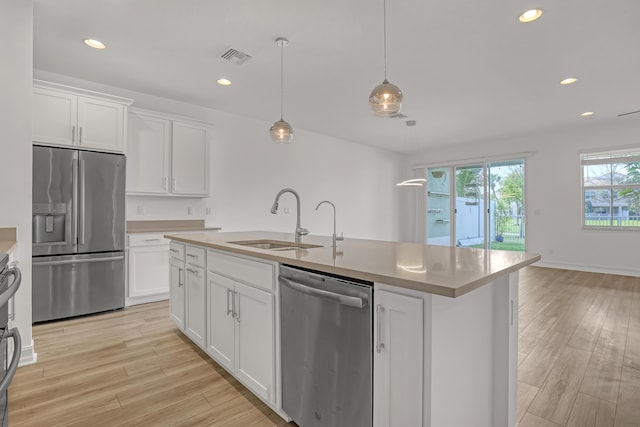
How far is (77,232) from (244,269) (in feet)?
7.98

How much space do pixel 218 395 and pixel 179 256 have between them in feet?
4.08

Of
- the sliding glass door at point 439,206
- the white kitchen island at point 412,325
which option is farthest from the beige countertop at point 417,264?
the sliding glass door at point 439,206

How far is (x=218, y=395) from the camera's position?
1955 mm

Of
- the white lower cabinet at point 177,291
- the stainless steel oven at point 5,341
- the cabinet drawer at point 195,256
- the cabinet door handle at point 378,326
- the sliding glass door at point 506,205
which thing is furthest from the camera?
the sliding glass door at point 506,205

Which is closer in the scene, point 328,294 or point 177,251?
point 328,294

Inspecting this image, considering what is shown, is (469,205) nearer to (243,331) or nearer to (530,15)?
(530,15)

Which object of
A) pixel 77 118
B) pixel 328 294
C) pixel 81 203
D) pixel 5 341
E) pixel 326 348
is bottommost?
pixel 326 348

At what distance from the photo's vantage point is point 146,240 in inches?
149

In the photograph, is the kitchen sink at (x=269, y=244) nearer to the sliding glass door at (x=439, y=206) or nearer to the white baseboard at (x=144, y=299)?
the white baseboard at (x=144, y=299)

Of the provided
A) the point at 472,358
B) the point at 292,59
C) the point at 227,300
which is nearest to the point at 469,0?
the point at 292,59

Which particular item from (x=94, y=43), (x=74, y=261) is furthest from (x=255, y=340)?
(x=94, y=43)

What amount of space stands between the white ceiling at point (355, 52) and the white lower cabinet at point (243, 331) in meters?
2.10

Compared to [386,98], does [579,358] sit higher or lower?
lower

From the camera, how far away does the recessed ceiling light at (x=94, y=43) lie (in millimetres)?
2934
